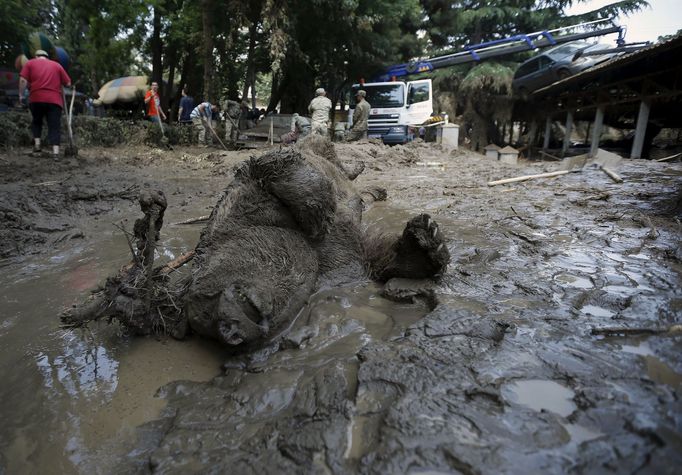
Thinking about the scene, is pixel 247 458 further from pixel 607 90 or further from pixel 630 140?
pixel 630 140

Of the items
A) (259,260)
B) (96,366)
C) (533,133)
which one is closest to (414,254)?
(259,260)

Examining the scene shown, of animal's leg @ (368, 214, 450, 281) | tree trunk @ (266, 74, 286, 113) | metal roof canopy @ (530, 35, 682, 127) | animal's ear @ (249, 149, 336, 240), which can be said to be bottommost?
animal's leg @ (368, 214, 450, 281)

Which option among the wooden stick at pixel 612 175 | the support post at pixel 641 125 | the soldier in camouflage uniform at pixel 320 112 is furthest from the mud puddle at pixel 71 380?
the support post at pixel 641 125

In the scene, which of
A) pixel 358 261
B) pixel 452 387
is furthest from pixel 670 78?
pixel 452 387

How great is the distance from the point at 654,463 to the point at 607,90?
15.3m

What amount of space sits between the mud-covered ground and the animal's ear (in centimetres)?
56

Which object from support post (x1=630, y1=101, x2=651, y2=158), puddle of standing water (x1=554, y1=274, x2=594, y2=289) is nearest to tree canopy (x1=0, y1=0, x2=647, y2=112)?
support post (x1=630, y1=101, x2=651, y2=158)

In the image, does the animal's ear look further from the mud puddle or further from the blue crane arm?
the blue crane arm

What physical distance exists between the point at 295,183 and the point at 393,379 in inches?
52.2

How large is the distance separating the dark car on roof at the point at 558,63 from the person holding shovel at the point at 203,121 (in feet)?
40.3

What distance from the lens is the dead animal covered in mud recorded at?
1.95 metres

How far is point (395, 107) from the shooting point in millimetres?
16031

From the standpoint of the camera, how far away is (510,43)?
1723cm

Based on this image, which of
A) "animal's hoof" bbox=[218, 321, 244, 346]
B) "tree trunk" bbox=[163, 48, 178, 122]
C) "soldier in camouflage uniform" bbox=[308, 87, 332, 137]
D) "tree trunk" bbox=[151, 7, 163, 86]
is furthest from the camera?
"tree trunk" bbox=[163, 48, 178, 122]
